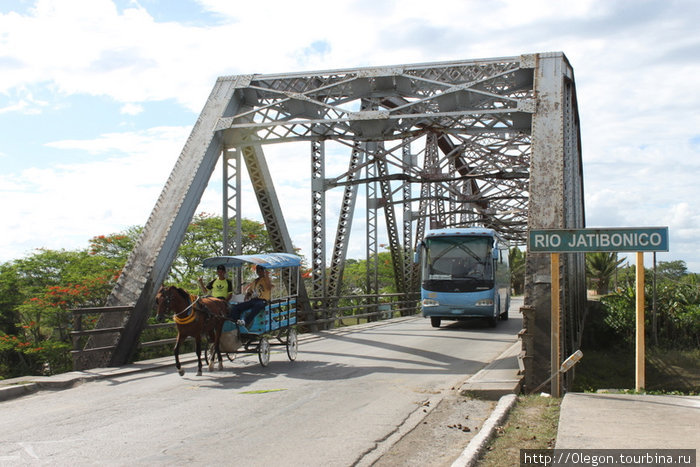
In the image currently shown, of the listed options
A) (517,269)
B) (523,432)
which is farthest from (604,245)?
(517,269)

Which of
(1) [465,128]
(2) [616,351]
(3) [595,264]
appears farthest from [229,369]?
(3) [595,264]

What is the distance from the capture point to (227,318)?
12289 mm

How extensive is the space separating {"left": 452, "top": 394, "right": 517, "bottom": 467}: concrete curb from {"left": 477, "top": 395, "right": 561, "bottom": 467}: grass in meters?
0.05

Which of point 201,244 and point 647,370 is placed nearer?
point 647,370

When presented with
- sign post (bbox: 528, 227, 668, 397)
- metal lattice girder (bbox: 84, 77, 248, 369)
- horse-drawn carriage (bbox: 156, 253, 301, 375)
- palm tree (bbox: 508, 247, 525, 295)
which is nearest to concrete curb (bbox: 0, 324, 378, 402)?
metal lattice girder (bbox: 84, 77, 248, 369)

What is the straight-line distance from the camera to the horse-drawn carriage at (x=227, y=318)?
11.4m

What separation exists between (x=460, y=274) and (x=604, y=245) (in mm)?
14138

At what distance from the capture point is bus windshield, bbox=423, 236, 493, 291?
73.7 ft

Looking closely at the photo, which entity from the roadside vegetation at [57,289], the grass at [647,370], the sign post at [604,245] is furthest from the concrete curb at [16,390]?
the roadside vegetation at [57,289]

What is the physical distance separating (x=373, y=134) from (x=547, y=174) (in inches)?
225

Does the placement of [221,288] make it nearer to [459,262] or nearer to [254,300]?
[254,300]

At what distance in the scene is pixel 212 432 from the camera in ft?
24.4

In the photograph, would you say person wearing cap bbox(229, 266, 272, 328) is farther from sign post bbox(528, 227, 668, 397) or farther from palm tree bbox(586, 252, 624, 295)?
palm tree bbox(586, 252, 624, 295)

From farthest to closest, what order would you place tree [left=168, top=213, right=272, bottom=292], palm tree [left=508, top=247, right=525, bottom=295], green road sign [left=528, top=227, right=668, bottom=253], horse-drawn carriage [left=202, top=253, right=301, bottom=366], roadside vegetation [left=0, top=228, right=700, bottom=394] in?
1. palm tree [left=508, top=247, right=525, bottom=295]
2. tree [left=168, top=213, right=272, bottom=292]
3. roadside vegetation [left=0, top=228, right=700, bottom=394]
4. horse-drawn carriage [left=202, top=253, right=301, bottom=366]
5. green road sign [left=528, top=227, right=668, bottom=253]
